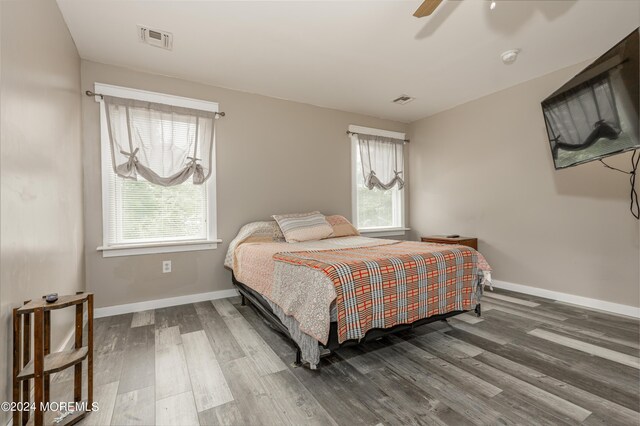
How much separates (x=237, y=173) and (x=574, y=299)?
13.4 feet

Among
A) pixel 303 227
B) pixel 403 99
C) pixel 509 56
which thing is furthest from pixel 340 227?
pixel 509 56

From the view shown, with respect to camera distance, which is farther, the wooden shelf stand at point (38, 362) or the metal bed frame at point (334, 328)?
the metal bed frame at point (334, 328)

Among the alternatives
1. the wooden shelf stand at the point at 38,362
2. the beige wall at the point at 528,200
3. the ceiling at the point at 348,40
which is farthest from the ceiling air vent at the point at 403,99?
the wooden shelf stand at the point at 38,362

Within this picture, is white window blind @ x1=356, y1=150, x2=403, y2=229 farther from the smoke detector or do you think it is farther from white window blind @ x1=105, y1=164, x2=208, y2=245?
white window blind @ x1=105, y1=164, x2=208, y2=245

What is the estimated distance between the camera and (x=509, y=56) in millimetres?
2789

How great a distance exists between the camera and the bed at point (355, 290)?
5.78 ft

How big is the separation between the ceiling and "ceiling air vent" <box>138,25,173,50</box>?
5 cm

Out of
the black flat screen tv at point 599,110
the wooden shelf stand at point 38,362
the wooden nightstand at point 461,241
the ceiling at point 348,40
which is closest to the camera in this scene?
the wooden shelf stand at point 38,362

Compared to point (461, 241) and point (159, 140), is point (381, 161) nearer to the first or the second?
point (461, 241)

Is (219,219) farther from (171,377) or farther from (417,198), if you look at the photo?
(417,198)

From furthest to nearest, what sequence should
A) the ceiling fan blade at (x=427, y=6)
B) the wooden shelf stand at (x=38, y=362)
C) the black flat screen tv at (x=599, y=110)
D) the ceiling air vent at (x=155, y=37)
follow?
the ceiling air vent at (x=155, y=37) → the black flat screen tv at (x=599, y=110) → the ceiling fan blade at (x=427, y=6) → the wooden shelf stand at (x=38, y=362)

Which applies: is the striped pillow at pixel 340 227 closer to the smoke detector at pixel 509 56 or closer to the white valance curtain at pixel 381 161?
the white valance curtain at pixel 381 161

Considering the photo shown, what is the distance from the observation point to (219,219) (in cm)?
345

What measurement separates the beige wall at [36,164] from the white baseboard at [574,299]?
14.9 ft
